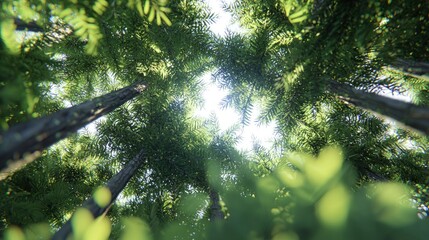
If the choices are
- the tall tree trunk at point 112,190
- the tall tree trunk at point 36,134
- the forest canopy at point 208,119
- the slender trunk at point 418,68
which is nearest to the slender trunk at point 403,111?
the forest canopy at point 208,119

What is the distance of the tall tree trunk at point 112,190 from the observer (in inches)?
87.2

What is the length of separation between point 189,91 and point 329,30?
3.49 meters

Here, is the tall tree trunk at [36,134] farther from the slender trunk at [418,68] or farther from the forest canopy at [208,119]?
the slender trunk at [418,68]

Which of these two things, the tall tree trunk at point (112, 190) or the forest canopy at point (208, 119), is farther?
the tall tree trunk at point (112, 190)

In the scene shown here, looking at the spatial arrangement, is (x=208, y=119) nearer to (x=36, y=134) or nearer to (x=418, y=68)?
(x=418, y=68)

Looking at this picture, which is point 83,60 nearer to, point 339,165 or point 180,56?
point 180,56

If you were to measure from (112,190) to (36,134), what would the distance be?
229 centimetres

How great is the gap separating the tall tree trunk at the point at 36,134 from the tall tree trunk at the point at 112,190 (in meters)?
0.87

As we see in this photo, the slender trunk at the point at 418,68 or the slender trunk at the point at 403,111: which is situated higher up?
the slender trunk at the point at 418,68

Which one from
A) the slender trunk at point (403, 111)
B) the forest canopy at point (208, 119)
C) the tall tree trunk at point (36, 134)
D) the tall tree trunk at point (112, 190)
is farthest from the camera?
the tall tree trunk at point (112, 190)

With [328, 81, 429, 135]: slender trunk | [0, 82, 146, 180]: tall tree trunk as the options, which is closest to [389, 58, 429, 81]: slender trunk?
[328, 81, 429, 135]: slender trunk

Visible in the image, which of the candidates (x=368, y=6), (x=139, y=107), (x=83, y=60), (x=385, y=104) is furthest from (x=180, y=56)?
(x=385, y=104)

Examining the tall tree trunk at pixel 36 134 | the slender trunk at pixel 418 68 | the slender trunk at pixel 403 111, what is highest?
the slender trunk at pixel 418 68

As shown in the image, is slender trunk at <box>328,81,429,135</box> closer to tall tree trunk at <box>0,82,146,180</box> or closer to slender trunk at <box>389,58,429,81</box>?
slender trunk at <box>389,58,429,81</box>
